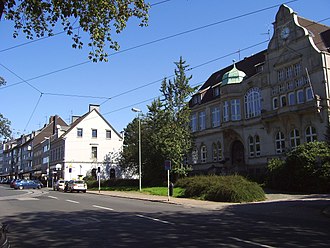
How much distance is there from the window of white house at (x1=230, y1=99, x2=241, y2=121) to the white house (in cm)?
2987

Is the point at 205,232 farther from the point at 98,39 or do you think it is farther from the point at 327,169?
the point at 327,169

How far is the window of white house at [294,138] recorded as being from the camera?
36866 millimetres

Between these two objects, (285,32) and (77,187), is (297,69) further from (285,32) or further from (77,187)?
(77,187)

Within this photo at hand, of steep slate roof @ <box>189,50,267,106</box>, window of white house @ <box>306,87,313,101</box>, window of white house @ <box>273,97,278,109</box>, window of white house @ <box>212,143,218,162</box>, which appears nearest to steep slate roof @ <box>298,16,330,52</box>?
window of white house @ <box>306,87,313,101</box>

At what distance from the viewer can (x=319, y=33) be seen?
39281 mm

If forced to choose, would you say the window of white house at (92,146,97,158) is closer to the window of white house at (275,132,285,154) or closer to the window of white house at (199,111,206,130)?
the window of white house at (199,111,206,130)

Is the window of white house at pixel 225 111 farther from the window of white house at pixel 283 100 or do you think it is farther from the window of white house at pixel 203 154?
the window of white house at pixel 283 100

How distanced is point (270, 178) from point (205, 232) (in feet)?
72.6

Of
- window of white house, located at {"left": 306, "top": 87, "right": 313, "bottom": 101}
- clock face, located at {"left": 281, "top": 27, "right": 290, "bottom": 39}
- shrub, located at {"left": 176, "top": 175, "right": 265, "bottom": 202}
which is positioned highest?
clock face, located at {"left": 281, "top": 27, "right": 290, "bottom": 39}

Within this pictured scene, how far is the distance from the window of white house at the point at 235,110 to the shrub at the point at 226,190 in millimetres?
17991

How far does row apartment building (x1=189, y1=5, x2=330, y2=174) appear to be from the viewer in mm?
35031

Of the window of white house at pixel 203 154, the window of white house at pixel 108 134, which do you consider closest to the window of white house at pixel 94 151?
the window of white house at pixel 108 134

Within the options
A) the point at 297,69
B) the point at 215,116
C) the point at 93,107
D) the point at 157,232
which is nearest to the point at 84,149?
the point at 93,107

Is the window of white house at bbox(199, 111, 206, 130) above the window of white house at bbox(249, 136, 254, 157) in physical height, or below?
above
